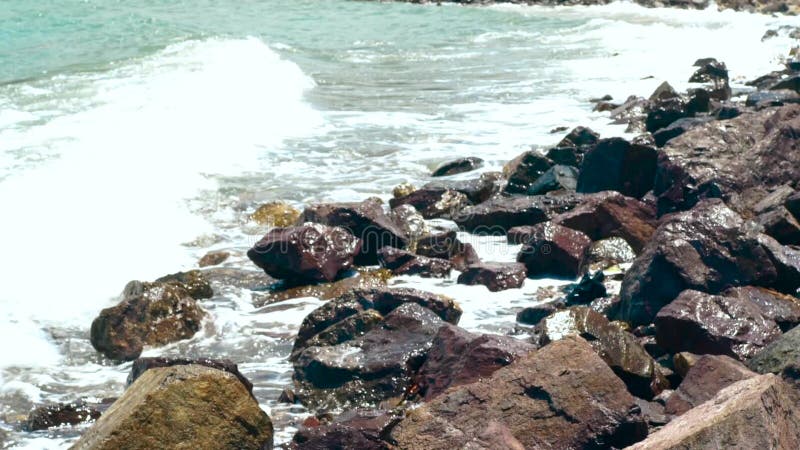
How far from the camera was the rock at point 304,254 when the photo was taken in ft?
26.5

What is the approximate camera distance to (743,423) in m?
3.54

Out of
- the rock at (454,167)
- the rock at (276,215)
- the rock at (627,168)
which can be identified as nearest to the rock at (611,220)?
the rock at (627,168)

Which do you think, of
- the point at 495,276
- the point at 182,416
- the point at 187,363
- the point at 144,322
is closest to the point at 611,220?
the point at 495,276

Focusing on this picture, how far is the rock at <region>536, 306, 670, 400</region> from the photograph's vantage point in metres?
5.34

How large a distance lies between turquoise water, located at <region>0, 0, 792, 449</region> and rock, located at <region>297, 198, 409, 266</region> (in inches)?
26.0

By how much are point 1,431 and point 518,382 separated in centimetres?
291

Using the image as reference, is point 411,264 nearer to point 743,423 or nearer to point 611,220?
point 611,220

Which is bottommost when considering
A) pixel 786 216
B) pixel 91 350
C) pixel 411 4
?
pixel 411 4

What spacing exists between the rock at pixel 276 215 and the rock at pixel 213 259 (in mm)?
1036

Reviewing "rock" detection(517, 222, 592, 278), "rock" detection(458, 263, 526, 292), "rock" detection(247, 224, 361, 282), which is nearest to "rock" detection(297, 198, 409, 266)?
"rock" detection(247, 224, 361, 282)

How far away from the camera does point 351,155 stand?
1309 centimetres

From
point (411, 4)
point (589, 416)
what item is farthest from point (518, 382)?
point (411, 4)

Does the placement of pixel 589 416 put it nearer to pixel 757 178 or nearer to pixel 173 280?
pixel 173 280

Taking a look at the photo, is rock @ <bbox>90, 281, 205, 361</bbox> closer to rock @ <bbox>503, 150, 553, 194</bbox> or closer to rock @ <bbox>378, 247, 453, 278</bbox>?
rock @ <bbox>378, 247, 453, 278</bbox>
